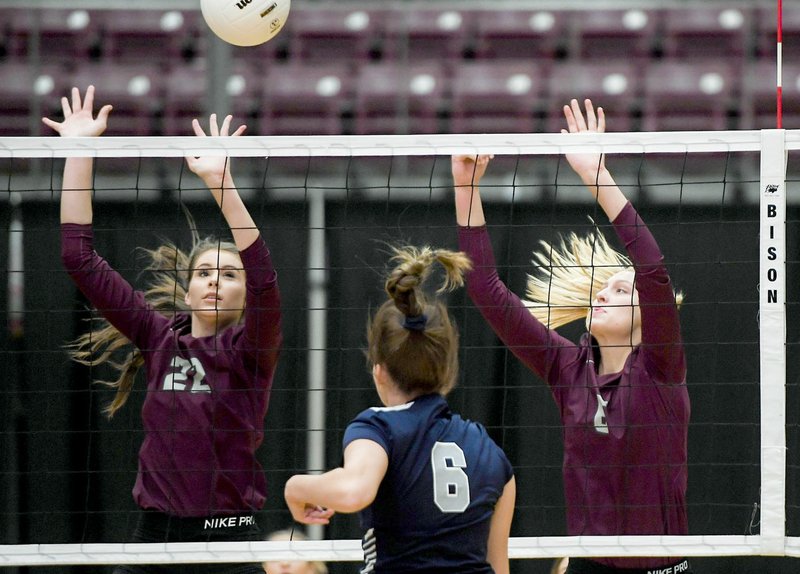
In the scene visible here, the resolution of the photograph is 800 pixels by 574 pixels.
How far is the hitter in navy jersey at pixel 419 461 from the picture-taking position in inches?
A: 97.9

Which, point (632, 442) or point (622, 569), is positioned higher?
point (632, 442)

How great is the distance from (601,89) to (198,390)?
4542 millimetres

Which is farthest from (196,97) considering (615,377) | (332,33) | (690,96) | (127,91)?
(615,377)

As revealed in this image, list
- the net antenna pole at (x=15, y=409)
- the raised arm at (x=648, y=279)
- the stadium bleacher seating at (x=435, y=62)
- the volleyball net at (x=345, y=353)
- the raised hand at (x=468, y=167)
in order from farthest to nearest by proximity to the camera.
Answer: the stadium bleacher seating at (x=435, y=62) → the net antenna pole at (x=15, y=409) → the volleyball net at (x=345, y=353) → the raised hand at (x=468, y=167) → the raised arm at (x=648, y=279)

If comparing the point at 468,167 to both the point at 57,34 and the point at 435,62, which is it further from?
the point at 57,34

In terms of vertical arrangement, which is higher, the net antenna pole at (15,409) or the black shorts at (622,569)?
the net antenna pole at (15,409)

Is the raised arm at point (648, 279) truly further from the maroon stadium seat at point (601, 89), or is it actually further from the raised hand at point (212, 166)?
the maroon stadium seat at point (601, 89)

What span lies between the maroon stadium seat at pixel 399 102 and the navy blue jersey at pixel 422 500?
495cm

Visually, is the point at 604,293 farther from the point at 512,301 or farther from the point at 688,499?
the point at 688,499

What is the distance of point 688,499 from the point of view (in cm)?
509

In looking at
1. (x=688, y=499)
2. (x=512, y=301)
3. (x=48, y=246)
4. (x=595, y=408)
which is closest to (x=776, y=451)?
(x=595, y=408)

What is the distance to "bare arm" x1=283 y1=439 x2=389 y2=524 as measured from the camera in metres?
2.30

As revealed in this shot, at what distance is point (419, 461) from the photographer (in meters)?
2.51

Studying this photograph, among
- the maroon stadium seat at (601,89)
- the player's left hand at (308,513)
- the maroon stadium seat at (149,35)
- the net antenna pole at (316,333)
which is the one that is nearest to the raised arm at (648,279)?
the player's left hand at (308,513)
